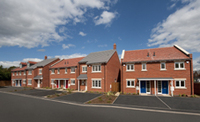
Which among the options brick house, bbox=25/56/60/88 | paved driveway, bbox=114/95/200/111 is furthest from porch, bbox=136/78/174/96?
brick house, bbox=25/56/60/88

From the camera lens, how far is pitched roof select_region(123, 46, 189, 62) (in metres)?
19.3

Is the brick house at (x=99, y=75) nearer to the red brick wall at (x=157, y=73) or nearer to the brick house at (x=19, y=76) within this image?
the red brick wall at (x=157, y=73)

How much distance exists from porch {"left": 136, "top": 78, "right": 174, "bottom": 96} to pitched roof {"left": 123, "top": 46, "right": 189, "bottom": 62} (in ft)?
11.8

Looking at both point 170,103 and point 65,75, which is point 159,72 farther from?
point 65,75

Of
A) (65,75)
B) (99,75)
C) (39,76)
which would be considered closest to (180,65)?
(99,75)

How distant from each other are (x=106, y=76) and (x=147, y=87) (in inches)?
298

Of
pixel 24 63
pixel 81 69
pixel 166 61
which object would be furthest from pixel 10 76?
pixel 166 61

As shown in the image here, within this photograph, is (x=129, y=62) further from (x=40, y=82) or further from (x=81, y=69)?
(x=40, y=82)

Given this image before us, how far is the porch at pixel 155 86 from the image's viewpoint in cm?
1867

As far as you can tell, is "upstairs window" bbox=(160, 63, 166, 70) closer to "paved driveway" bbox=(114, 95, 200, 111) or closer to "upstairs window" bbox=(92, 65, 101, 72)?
"paved driveway" bbox=(114, 95, 200, 111)

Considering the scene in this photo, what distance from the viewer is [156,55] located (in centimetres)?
2109

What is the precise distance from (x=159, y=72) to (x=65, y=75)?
21.7 meters

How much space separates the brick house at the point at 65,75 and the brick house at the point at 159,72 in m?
12.3

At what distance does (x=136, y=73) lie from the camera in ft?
68.0
